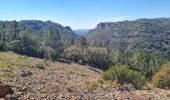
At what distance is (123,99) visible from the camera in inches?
1245

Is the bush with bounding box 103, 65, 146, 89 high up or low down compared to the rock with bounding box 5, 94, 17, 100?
down

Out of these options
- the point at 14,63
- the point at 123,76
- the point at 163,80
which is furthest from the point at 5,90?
the point at 14,63

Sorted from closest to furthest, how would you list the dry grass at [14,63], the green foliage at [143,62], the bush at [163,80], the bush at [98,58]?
the dry grass at [14,63] → the bush at [163,80] → the green foliage at [143,62] → the bush at [98,58]

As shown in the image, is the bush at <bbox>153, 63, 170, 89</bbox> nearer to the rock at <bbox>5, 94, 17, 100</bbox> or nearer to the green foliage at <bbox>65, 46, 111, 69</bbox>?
the rock at <bbox>5, 94, 17, 100</bbox>

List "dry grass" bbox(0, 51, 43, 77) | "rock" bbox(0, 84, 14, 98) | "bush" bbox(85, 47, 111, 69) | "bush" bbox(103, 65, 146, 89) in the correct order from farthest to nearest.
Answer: "bush" bbox(85, 47, 111, 69) < "dry grass" bbox(0, 51, 43, 77) < "bush" bbox(103, 65, 146, 89) < "rock" bbox(0, 84, 14, 98)

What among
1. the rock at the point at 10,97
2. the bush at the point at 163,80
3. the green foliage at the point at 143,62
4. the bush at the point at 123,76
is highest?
the rock at the point at 10,97

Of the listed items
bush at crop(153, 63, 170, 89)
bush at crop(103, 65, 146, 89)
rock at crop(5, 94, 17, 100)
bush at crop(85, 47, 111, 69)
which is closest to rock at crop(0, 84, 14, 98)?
rock at crop(5, 94, 17, 100)

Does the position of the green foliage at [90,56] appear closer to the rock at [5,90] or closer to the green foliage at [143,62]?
the green foliage at [143,62]

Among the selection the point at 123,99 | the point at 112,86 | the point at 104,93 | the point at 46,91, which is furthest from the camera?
the point at 112,86

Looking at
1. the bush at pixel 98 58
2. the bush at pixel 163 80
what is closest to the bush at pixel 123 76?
the bush at pixel 163 80

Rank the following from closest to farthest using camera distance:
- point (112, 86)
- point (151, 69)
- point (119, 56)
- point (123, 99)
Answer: point (123, 99) → point (112, 86) → point (151, 69) → point (119, 56)

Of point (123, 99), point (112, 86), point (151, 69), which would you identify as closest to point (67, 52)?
point (151, 69)

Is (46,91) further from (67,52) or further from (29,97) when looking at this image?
(67,52)

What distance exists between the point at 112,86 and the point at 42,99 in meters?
17.3
